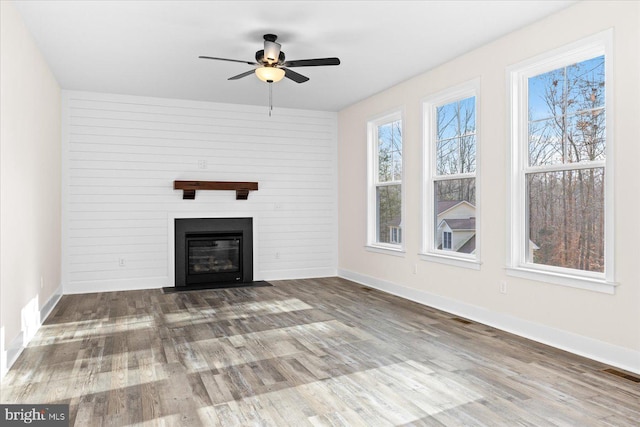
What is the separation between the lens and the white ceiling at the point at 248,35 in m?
3.68

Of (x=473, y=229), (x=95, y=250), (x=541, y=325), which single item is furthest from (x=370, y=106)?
(x=95, y=250)

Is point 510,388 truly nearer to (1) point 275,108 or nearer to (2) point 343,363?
(2) point 343,363

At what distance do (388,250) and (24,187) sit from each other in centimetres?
427

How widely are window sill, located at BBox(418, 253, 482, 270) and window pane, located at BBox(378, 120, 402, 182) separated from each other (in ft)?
4.35

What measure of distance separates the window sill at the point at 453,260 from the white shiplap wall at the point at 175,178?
268 cm

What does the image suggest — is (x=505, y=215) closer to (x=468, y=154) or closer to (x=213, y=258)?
(x=468, y=154)

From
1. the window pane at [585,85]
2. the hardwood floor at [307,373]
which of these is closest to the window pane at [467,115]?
the window pane at [585,85]

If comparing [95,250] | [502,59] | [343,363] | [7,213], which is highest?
[502,59]

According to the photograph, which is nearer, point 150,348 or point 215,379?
point 215,379

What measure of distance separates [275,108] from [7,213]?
4641 millimetres

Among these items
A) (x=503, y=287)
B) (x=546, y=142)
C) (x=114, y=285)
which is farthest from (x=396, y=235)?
(x=114, y=285)

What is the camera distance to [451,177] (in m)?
5.08

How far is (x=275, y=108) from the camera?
7.37 metres

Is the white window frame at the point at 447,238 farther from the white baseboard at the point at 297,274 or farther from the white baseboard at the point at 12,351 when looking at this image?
the white baseboard at the point at 12,351
